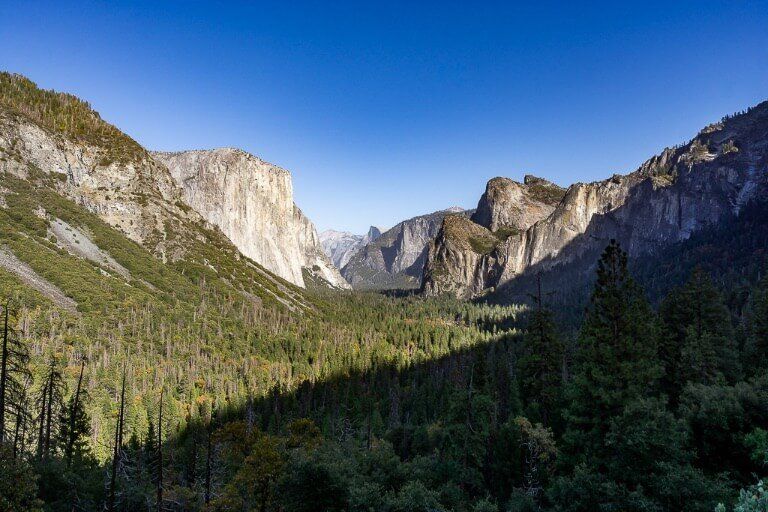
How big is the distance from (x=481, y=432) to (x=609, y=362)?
1699 centimetres

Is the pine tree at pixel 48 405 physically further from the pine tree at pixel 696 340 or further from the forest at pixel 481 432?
the pine tree at pixel 696 340

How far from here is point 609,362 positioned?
24.1m

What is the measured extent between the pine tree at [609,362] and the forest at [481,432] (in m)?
0.11

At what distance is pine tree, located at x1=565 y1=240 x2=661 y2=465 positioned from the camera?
76.5 ft

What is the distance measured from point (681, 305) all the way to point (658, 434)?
1162 inches

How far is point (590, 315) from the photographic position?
2661 centimetres

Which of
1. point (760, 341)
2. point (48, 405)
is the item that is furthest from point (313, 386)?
point (760, 341)

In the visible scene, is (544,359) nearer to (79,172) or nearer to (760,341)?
(760,341)

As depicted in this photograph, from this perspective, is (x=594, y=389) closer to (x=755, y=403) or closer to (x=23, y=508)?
(x=755, y=403)

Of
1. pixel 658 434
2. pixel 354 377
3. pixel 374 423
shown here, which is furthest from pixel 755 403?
pixel 354 377

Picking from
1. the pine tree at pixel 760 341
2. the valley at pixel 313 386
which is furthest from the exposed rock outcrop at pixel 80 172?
the pine tree at pixel 760 341

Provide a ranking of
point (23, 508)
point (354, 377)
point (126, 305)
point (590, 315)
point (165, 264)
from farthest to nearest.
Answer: point (165, 264)
point (126, 305)
point (354, 377)
point (590, 315)
point (23, 508)

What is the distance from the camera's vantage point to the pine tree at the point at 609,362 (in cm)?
2331

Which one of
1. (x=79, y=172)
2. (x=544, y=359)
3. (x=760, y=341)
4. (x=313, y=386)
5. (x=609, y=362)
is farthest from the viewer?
(x=79, y=172)
